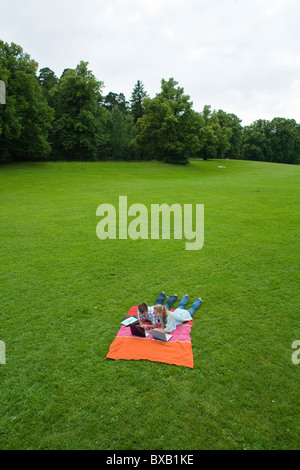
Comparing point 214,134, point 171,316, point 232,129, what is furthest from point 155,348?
point 232,129

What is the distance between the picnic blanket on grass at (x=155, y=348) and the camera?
16.2ft

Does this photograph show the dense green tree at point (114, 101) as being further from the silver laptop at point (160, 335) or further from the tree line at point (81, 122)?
the silver laptop at point (160, 335)

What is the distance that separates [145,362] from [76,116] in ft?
147

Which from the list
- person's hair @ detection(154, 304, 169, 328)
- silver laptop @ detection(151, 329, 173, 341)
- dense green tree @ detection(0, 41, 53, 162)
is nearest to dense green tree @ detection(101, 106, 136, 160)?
dense green tree @ detection(0, 41, 53, 162)

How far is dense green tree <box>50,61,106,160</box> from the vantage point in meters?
41.4

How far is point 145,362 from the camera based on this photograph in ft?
16.1

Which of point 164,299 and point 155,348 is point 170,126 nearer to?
point 164,299

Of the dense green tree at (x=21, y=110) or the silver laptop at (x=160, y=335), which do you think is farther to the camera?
the dense green tree at (x=21, y=110)

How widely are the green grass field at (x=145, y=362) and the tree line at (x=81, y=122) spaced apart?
1029 inches

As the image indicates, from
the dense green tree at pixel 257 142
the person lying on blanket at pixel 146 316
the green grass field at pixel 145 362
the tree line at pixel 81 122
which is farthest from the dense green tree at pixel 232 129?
the person lying on blanket at pixel 146 316

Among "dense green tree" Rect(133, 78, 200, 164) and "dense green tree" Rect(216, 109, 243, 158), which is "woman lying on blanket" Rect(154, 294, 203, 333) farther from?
"dense green tree" Rect(216, 109, 243, 158)

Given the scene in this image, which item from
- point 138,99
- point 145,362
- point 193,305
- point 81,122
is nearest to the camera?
point 145,362

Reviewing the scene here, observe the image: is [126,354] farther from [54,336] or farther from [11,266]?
[11,266]

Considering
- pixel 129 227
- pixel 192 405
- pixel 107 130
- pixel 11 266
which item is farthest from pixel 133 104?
pixel 192 405
